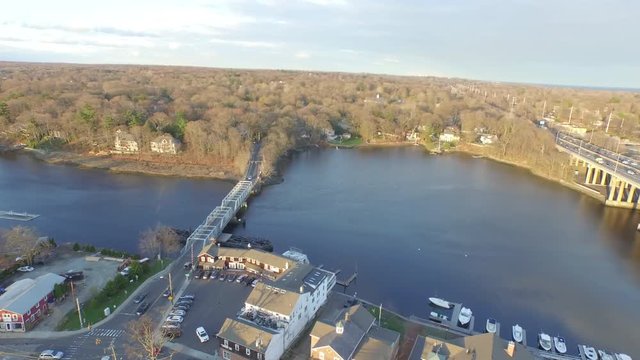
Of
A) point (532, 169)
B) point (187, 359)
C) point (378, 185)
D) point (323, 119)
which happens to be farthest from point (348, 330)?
point (323, 119)

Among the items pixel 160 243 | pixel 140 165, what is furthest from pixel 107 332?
pixel 140 165

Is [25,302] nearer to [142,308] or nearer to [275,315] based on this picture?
[142,308]

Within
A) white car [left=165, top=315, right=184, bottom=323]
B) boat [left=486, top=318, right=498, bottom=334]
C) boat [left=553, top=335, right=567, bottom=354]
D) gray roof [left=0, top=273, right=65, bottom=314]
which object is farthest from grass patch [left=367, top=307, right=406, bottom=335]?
gray roof [left=0, top=273, right=65, bottom=314]

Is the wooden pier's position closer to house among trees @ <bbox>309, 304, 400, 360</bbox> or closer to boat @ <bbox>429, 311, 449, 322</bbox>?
boat @ <bbox>429, 311, 449, 322</bbox>

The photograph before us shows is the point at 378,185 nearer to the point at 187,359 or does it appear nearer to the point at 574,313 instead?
the point at 574,313

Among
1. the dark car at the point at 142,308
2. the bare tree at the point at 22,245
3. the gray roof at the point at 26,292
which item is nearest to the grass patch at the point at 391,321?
the dark car at the point at 142,308
